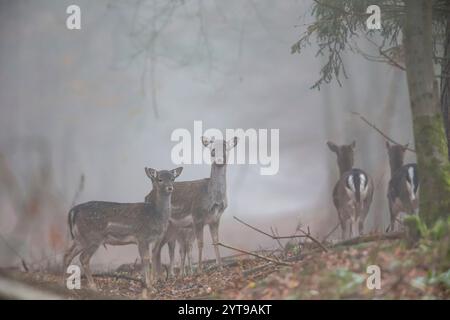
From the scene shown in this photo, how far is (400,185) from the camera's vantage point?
215 inches

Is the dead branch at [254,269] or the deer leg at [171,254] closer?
the dead branch at [254,269]

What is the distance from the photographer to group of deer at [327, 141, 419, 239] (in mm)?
5410

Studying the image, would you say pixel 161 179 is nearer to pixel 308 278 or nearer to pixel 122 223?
pixel 122 223

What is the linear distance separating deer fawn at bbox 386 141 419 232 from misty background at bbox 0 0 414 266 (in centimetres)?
7

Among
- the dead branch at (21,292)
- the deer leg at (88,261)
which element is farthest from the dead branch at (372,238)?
the dead branch at (21,292)

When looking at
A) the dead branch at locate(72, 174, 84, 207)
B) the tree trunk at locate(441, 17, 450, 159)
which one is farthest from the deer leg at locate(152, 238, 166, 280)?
the tree trunk at locate(441, 17, 450, 159)

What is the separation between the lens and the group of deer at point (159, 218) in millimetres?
5309

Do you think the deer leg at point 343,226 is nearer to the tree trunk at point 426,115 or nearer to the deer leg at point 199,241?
the tree trunk at point 426,115

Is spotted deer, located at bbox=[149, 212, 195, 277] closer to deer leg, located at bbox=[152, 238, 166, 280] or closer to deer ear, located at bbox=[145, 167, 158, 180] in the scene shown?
deer leg, located at bbox=[152, 238, 166, 280]

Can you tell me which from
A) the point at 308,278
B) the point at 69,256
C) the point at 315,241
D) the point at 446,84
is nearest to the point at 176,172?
the point at 69,256

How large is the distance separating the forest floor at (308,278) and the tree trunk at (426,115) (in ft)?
1.28

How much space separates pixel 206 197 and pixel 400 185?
5.58 ft
